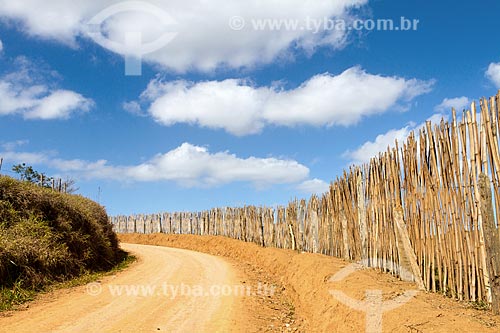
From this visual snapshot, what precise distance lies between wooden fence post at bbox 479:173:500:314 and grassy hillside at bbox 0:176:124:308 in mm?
8587

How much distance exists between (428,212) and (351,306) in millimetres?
2052

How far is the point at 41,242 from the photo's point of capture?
1061 cm

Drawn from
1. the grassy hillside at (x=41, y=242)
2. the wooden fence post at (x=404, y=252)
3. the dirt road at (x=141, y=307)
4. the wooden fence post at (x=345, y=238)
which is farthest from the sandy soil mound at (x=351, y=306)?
the grassy hillside at (x=41, y=242)

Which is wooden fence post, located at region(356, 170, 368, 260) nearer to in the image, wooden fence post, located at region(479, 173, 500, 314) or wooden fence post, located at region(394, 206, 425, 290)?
wooden fence post, located at region(394, 206, 425, 290)

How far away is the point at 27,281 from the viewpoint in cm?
934

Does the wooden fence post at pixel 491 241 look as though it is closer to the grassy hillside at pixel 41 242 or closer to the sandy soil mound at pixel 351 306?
the sandy soil mound at pixel 351 306

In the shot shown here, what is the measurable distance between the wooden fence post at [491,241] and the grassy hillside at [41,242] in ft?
28.2

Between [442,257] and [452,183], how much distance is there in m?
1.22

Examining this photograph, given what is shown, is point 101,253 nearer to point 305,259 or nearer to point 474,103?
point 305,259

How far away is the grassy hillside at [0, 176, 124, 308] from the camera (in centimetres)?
927

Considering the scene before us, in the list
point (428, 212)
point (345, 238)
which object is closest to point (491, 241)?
point (428, 212)

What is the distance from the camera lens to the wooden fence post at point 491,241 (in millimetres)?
5152

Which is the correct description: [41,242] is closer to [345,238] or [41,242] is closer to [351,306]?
[345,238]

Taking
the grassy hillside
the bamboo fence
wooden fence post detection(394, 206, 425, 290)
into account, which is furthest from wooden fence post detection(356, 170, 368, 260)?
the grassy hillside
